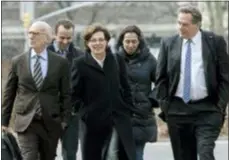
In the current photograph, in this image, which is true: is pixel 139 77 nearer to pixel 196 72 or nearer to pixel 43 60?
pixel 196 72

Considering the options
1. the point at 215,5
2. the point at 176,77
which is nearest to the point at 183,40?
the point at 176,77

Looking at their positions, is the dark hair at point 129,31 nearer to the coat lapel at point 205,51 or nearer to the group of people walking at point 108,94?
the group of people walking at point 108,94

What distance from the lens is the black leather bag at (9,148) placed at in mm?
8977

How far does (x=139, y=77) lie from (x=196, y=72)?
58.1 inches

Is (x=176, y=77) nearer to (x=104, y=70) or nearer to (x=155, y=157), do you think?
(x=104, y=70)

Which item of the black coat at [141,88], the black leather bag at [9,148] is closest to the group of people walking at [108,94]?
the black leather bag at [9,148]

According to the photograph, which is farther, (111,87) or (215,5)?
(215,5)

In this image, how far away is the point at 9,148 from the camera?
902cm

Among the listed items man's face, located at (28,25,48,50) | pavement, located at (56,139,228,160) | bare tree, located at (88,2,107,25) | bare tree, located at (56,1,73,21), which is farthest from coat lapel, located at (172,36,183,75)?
bare tree, located at (88,2,107,25)

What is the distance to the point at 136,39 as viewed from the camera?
10.8 meters

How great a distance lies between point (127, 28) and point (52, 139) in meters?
1.88

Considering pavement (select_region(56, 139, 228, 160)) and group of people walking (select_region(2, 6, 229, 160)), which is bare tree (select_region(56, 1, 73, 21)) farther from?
group of people walking (select_region(2, 6, 229, 160))

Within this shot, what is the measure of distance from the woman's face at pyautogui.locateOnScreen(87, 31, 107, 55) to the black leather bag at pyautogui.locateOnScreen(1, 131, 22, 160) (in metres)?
1.33

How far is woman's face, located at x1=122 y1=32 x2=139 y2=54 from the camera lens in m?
10.7
